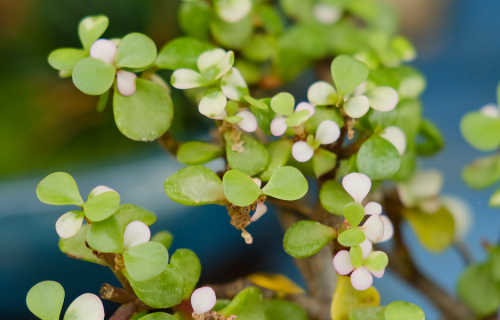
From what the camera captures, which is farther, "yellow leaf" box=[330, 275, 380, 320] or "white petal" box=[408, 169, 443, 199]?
"white petal" box=[408, 169, 443, 199]

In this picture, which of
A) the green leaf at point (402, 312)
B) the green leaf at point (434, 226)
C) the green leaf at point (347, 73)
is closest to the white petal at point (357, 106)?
the green leaf at point (347, 73)

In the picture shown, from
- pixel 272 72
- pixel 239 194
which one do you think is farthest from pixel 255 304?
pixel 272 72

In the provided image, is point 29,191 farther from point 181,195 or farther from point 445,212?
point 445,212

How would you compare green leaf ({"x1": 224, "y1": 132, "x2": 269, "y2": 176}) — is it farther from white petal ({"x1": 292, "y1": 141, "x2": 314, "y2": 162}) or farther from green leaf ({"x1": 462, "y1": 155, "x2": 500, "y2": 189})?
green leaf ({"x1": 462, "y1": 155, "x2": 500, "y2": 189})

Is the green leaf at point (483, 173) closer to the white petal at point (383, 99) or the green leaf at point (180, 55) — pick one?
the white petal at point (383, 99)

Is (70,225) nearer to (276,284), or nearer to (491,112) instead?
(276,284)

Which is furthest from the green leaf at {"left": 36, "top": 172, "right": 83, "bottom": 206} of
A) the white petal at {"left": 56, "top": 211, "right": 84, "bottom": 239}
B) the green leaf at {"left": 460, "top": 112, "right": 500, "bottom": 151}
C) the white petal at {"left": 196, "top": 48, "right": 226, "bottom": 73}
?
the green leaf at {"left": 460, "top": 112, "right": 500, "bottom": 151}
